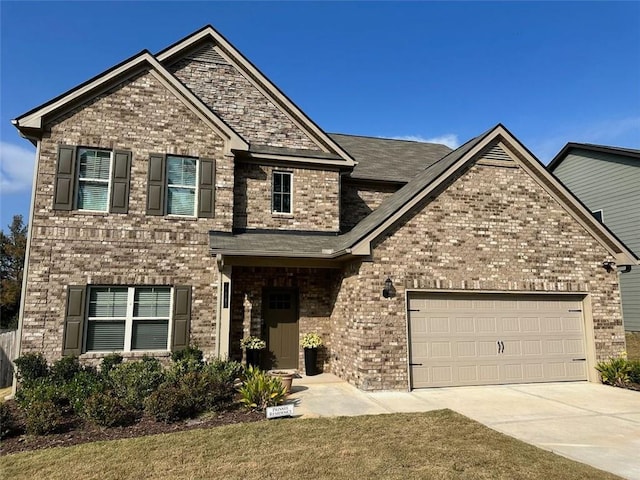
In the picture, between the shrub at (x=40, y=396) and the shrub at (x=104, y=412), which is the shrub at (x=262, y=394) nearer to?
the shrub at (x=104, y=412)

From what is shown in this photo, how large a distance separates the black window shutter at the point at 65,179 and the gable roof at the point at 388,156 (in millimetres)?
7895

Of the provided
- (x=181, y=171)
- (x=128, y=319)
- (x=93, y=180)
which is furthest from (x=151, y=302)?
(x=181, y=171)

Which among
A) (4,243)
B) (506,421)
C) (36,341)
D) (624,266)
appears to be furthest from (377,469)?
(4,243)

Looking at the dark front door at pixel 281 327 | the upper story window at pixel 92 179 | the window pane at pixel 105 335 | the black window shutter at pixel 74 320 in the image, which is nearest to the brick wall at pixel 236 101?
the upper story window at pixel 92 179

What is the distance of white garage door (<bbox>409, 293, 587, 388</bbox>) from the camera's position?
10164mm

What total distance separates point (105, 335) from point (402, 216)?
7.56 meters

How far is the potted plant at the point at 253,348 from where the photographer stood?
10.6m

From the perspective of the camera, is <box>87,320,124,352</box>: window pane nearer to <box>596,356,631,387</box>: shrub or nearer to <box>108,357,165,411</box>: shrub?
<box>108,357,165,411</box>: shrub

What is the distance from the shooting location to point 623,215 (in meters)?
17.6

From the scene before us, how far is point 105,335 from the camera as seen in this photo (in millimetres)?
9953

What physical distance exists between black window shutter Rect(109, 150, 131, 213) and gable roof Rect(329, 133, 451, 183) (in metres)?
6.71

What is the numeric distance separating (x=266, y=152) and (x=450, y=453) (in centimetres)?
916

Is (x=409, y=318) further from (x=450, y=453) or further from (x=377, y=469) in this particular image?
(x=377, y=469)

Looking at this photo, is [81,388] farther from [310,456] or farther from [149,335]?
[310,456]
